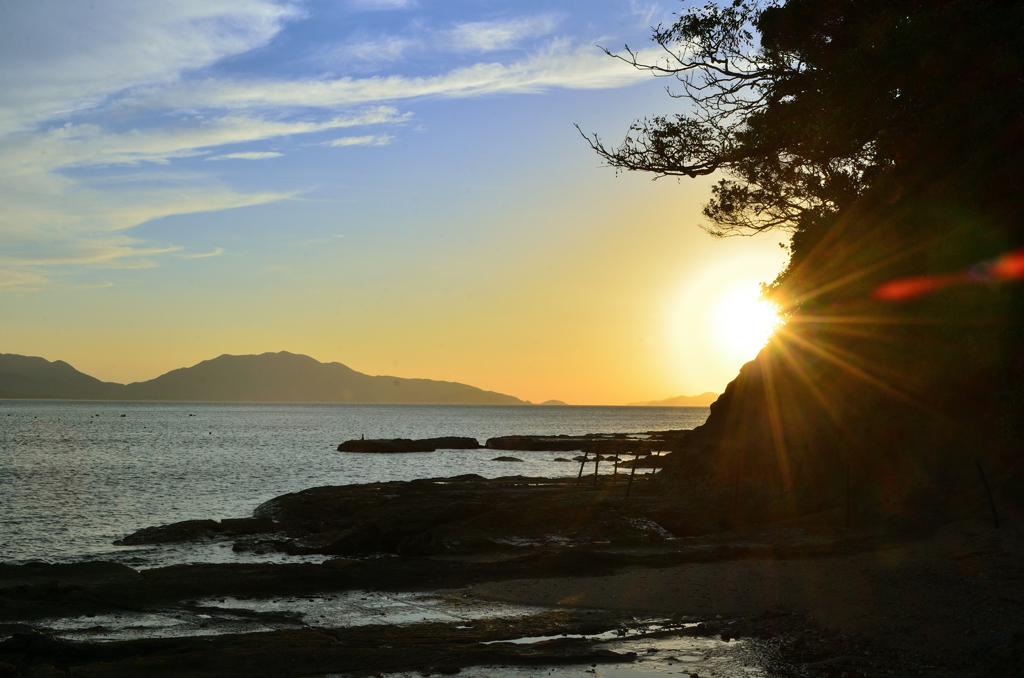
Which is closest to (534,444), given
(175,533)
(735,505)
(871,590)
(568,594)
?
(735,505)

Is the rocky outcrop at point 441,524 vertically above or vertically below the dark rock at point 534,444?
above

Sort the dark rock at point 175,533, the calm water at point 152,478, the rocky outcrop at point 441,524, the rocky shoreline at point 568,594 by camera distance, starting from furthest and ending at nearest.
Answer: the calm water at point 152,478 → the dark rock at point 175,533 → the rocky outcrop at point 441,524 → the rocky shoreline at point 568,594

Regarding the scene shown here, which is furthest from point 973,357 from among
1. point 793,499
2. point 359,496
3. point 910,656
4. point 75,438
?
point 75,438

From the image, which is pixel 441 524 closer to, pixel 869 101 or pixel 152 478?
pixel 869 101

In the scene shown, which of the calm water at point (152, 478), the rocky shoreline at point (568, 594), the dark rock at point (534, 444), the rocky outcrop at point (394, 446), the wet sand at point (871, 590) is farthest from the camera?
the dark rock at point (534, 444)

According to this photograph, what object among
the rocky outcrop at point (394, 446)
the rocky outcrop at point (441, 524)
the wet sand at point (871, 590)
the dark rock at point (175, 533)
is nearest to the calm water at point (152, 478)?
the dark rock at point (175, 533)

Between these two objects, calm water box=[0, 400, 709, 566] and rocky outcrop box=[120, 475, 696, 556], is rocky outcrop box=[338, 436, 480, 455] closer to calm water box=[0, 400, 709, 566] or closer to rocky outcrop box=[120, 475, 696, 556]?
calm water box=[0, 400, 709, 566]

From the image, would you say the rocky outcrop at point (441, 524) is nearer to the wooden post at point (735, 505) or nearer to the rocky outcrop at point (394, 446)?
the wooden post at point (735, 505)

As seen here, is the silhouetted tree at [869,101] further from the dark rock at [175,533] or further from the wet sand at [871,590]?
the dark rock at [175,533]

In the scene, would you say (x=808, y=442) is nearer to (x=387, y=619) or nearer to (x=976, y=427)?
(x=976, y=427)

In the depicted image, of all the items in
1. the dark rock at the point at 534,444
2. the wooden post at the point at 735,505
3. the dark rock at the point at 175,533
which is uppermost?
the wooden post at the point at 735,505

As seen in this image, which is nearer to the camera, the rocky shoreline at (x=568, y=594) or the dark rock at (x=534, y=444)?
→ the rocky shoreline at (x=568, y=594)

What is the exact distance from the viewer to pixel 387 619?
1248 centimetres

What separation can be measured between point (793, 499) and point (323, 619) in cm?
1709
